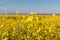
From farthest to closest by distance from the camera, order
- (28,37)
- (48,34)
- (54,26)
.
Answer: (54,26) < (48,34) < (28,37)

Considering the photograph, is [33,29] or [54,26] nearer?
[33,29]

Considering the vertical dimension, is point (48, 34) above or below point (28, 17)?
below

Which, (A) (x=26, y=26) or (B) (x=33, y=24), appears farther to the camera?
(A) (x=26, y=26)

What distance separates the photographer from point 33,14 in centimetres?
530

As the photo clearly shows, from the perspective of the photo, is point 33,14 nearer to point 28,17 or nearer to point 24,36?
point 28,17

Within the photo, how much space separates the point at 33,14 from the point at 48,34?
0.57 meters

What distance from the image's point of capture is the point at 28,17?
5344mm

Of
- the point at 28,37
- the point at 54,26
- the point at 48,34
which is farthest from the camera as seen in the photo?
the point at 54,26

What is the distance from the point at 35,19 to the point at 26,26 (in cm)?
45

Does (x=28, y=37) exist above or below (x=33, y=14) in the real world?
below

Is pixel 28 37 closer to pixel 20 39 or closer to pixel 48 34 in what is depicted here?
pixel 20 39

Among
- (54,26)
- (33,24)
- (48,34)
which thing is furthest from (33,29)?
(54,26)

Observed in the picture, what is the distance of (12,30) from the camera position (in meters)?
5.62

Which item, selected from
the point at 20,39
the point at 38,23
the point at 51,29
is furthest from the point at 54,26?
the point at 20,39
